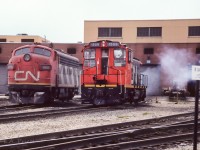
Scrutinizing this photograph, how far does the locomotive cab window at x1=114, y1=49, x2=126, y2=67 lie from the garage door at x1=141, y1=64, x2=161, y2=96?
22.6m

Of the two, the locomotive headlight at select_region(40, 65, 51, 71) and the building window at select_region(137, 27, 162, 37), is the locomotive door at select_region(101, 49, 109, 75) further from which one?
the building window at select_region(137, 27, 162, 37)

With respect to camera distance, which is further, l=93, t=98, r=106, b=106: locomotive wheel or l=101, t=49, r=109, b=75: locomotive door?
l=101, t=49, r=109, b=75: locomotive door

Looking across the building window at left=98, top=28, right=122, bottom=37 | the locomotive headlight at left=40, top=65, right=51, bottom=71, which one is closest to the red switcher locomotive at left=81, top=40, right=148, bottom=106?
the locomotive headlight at left=40, top=65, right=51, bottom=71

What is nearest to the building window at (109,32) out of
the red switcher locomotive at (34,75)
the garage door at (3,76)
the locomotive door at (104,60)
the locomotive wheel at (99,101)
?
the garage door at (3,76)

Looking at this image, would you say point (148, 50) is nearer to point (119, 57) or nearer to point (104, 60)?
point (104, 60)

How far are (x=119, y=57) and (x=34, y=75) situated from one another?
4449 millimetres

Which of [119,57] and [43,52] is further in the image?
[43,52]

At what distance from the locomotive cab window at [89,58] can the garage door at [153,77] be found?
2255cm

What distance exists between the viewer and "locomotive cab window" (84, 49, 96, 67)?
18578 millimetres

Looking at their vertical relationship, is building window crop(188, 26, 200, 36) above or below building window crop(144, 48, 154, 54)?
above

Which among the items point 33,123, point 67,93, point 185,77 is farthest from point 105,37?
point 33,123

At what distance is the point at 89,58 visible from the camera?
61.3 ft

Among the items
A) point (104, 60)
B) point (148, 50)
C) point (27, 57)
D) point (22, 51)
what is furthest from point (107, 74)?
point (148, 50)

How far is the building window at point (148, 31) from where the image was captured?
48.8m
